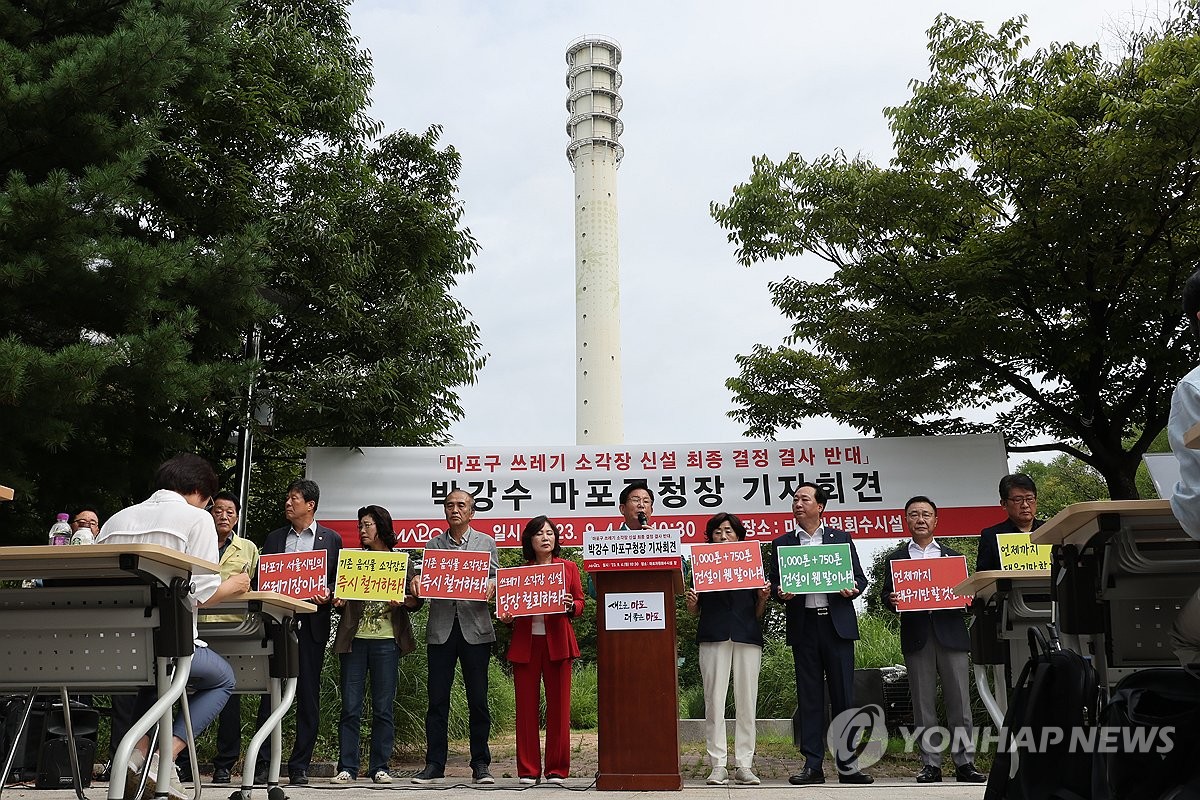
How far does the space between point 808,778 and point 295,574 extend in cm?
346

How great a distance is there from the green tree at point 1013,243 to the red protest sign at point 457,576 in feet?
17.5

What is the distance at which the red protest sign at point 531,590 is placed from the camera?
6434 mm

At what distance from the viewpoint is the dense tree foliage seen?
848 centimetres

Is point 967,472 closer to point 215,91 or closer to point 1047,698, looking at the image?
point 1047,698

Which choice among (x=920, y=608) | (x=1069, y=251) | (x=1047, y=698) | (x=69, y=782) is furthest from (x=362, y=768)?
(x=1069, y=251)

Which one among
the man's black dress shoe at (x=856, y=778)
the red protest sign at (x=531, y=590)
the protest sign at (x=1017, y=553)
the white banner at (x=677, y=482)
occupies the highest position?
the white banner at (x=677, y=482)

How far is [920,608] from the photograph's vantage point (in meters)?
6.86

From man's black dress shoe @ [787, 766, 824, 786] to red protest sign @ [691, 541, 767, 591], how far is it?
1.15 metres

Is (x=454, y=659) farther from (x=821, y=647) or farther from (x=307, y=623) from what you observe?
(x=821, y=647)

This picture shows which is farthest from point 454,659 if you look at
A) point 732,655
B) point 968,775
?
point 968,775

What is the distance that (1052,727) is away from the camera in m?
3.04

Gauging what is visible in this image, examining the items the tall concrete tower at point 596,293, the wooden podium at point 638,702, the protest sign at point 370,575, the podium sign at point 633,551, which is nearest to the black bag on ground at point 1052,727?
the wooden podium at point 638,702

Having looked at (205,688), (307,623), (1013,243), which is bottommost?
(205,688)

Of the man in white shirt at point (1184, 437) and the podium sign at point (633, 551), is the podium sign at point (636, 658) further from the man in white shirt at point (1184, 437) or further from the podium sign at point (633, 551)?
the man in white shirt at point (1184, 437)
